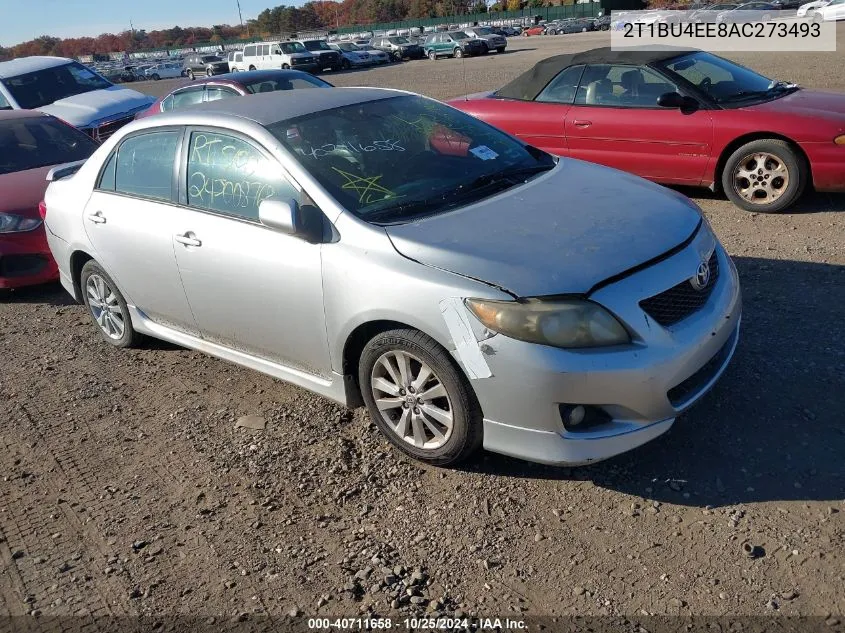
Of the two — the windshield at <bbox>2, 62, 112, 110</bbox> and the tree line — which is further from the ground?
A: the tree line

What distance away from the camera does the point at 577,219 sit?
3543mm

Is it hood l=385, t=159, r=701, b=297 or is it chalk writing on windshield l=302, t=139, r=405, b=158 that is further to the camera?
chalk writing on windshield l=302, t=139, r=405, b=158

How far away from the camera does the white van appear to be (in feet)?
122

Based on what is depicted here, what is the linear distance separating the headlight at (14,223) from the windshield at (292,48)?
33.3 m

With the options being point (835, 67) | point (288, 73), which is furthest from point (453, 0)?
point (288, 73)

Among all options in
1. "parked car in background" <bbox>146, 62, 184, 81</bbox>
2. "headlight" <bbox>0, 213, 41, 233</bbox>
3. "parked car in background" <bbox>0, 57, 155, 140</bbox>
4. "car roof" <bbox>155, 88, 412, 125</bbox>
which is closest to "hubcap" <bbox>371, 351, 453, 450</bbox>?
"car roof" <bbox>155, 88, 412, 125</bbox>

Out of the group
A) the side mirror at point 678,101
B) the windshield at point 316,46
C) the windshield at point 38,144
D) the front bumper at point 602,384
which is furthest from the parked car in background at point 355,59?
the front bumper at point 602,384

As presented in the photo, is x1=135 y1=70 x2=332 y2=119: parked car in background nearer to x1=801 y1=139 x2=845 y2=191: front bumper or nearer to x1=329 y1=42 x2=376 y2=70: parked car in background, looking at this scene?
x1=801 y1=139 x2=845 y2=191: front bumper

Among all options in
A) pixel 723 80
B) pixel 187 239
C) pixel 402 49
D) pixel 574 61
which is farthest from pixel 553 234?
pixel 402 49

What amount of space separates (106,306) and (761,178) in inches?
217

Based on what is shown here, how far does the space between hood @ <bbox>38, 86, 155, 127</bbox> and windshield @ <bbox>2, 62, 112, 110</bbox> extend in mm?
226

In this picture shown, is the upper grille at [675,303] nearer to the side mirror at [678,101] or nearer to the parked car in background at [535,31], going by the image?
the side mirror at [678,101]

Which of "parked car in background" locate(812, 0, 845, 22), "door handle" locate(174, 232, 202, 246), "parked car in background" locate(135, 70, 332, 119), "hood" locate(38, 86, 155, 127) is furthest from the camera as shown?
"parked car in background" locate(812, 0, 845, 22)

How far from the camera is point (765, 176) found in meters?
6.69
